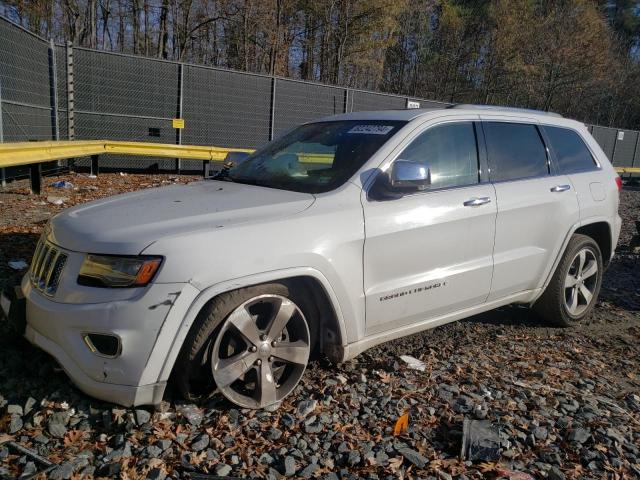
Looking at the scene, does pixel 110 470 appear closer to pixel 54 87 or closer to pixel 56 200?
pixel 56 200

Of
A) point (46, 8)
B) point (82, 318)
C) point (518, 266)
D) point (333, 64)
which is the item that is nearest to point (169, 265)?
point (82, 318)

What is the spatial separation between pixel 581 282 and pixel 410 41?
116 feet

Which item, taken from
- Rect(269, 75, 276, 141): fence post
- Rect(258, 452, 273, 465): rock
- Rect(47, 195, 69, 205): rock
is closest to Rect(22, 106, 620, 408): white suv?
Rect(258, 452, 273, 465): rock

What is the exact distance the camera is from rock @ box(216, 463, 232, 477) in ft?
7.75

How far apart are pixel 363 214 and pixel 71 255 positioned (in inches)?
62.4

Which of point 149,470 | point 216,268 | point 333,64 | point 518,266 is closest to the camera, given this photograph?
point 149,470

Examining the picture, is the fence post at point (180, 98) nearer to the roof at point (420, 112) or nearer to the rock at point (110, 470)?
the roof at point (420, 112)

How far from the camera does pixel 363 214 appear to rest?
10.1ft

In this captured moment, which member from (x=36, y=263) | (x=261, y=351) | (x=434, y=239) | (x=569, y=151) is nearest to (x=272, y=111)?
(x=569, y=151)

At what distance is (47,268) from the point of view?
2.76m

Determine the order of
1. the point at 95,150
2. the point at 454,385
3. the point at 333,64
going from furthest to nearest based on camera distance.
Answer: the point at 333,64
the point at 95,150
the point at 454,385

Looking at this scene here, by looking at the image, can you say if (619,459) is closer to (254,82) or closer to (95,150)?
(95,150)

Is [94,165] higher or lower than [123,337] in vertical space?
higher

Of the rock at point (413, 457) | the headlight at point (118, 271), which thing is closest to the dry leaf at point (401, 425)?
the rock at point (413, 457)
